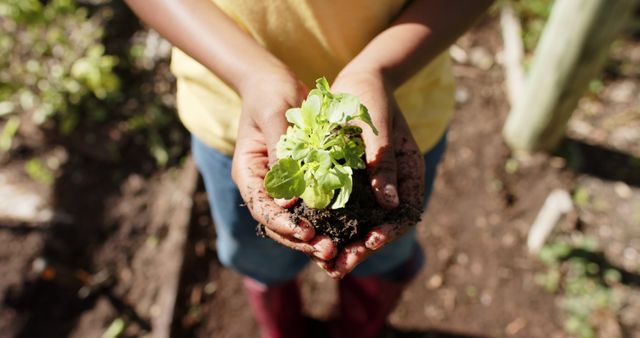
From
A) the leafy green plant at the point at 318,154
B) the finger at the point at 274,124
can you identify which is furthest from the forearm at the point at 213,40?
the leafy green plant at the point at 318,154

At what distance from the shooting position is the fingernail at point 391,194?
142cm

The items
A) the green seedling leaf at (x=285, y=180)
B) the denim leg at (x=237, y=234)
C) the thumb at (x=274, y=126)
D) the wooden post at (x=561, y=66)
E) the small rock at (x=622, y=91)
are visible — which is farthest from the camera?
the small rock at (x=622, y=91)

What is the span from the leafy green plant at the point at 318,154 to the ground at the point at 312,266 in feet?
6.59

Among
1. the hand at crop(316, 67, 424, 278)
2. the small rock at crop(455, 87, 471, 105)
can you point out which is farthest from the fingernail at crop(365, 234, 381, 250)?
the small rock at crop(455, 87, 471, 105)

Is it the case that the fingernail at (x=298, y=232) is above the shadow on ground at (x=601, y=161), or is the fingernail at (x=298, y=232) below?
above

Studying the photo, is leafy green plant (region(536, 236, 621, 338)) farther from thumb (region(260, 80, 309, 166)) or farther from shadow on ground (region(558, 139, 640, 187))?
thumb (region(260, 80, 309, 166))

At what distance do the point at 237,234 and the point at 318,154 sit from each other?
84 centimetres

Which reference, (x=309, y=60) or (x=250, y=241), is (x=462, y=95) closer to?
(x=250, y=241)

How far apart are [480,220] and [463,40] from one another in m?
1.65

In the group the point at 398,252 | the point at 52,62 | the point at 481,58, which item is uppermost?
the point at 52,62

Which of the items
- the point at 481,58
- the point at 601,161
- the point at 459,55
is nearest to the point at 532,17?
the point at 481,58

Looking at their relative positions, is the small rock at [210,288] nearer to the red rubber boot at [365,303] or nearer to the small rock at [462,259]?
the red rubber boot at [365,303]

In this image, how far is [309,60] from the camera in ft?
5.62

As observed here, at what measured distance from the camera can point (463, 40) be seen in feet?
14.6
